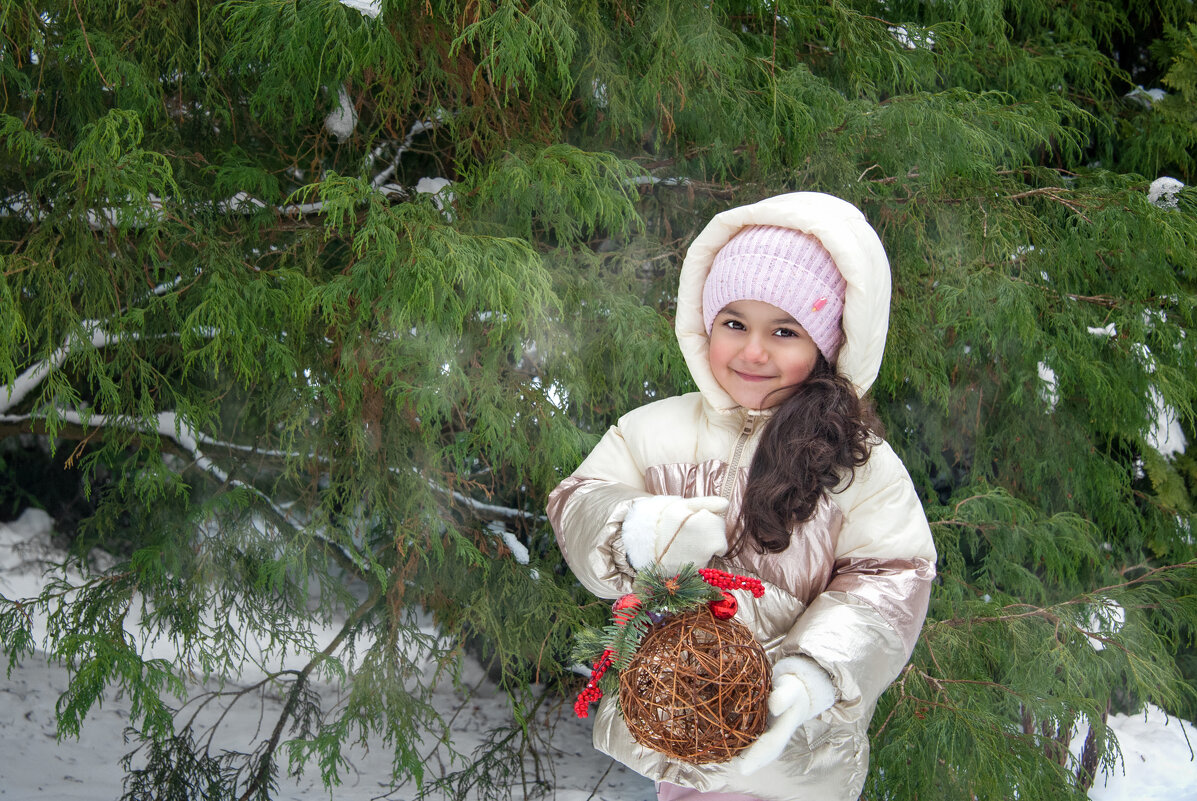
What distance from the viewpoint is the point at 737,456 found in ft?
5.15

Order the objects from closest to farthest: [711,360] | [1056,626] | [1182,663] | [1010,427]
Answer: [711,360] < [1056,626] < [1010,427] < [1182,663]

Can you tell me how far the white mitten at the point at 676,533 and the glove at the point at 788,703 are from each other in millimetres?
200

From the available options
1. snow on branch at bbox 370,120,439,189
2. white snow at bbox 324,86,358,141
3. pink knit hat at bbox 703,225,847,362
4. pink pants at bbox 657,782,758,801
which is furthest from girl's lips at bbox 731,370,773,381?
white snow at bbox 324,86,358,141

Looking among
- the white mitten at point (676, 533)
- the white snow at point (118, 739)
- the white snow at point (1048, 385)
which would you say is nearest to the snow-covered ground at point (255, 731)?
the white snow at point (118, 739)

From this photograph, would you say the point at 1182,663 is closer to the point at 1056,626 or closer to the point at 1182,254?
the point at 1056,626

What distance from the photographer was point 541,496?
2785 mm

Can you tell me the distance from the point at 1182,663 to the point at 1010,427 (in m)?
1.16

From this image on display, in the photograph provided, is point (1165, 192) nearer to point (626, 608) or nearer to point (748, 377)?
point (748, 377)

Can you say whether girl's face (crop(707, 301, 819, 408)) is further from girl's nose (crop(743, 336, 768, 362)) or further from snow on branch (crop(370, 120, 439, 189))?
snow on branch (crop(370, 120, 439, 189))

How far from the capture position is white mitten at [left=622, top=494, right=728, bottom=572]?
4.48ft

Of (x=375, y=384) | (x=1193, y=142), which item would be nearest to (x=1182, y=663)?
(x=1193, y=142)

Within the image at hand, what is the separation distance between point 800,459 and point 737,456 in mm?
130

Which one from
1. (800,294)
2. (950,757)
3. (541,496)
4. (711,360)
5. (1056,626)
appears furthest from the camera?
(541,496)

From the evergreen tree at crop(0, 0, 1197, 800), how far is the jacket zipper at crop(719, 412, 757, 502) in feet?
2.65
